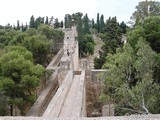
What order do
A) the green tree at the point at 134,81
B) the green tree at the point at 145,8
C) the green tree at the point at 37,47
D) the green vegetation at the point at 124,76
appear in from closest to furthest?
the green tree at the point at 134,81 < the green vegetation at the point at 124,76 < the green tree at the point at 37,47 < the green tree at the point at 145,8

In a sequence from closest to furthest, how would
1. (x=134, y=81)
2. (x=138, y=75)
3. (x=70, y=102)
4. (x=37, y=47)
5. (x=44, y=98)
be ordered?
(x=70, y=102) → (x=138, y=75) → (x=134, y=81) → (x=44, y=98) → (x=37, y=47)

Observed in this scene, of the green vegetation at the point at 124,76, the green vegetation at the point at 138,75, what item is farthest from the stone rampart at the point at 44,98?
the green vegetation at the point at 138,75

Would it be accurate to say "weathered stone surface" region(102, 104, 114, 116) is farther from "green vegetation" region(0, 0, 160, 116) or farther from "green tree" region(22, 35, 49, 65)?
"green tree" region(22, 35, 49, 65)

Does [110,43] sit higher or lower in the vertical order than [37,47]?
higher

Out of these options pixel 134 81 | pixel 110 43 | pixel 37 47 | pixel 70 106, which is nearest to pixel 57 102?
pixel 70 106

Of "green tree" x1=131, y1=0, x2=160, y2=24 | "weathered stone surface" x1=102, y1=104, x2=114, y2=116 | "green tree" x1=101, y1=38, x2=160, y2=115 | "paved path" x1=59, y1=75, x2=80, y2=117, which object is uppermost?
"green tree" x1=131, y1=0, x2=160, y2=24

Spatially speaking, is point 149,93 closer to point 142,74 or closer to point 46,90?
point 142,74

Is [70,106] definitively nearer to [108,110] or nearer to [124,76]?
[124,76]

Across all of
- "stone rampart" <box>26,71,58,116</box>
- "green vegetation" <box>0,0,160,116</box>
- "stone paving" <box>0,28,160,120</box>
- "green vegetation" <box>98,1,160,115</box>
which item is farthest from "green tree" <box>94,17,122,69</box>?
"green vegetation" <box>98,1,160,115</box>

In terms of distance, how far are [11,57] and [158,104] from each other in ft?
26.7

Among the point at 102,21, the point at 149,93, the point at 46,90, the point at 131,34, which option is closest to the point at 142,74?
the point at 149,93

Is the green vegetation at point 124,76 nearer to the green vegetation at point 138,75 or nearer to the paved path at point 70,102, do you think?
the green vegetation at point 138,75

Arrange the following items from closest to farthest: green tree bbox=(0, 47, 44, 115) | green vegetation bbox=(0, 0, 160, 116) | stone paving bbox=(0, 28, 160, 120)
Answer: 1. stone paving bbox=(0, 28, 160, 120)
2. green vegetation bbox=(0, 0, 160, 116)
3. green tree bbox=(0, 47, 44, 115)

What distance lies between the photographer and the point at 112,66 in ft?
43.2
